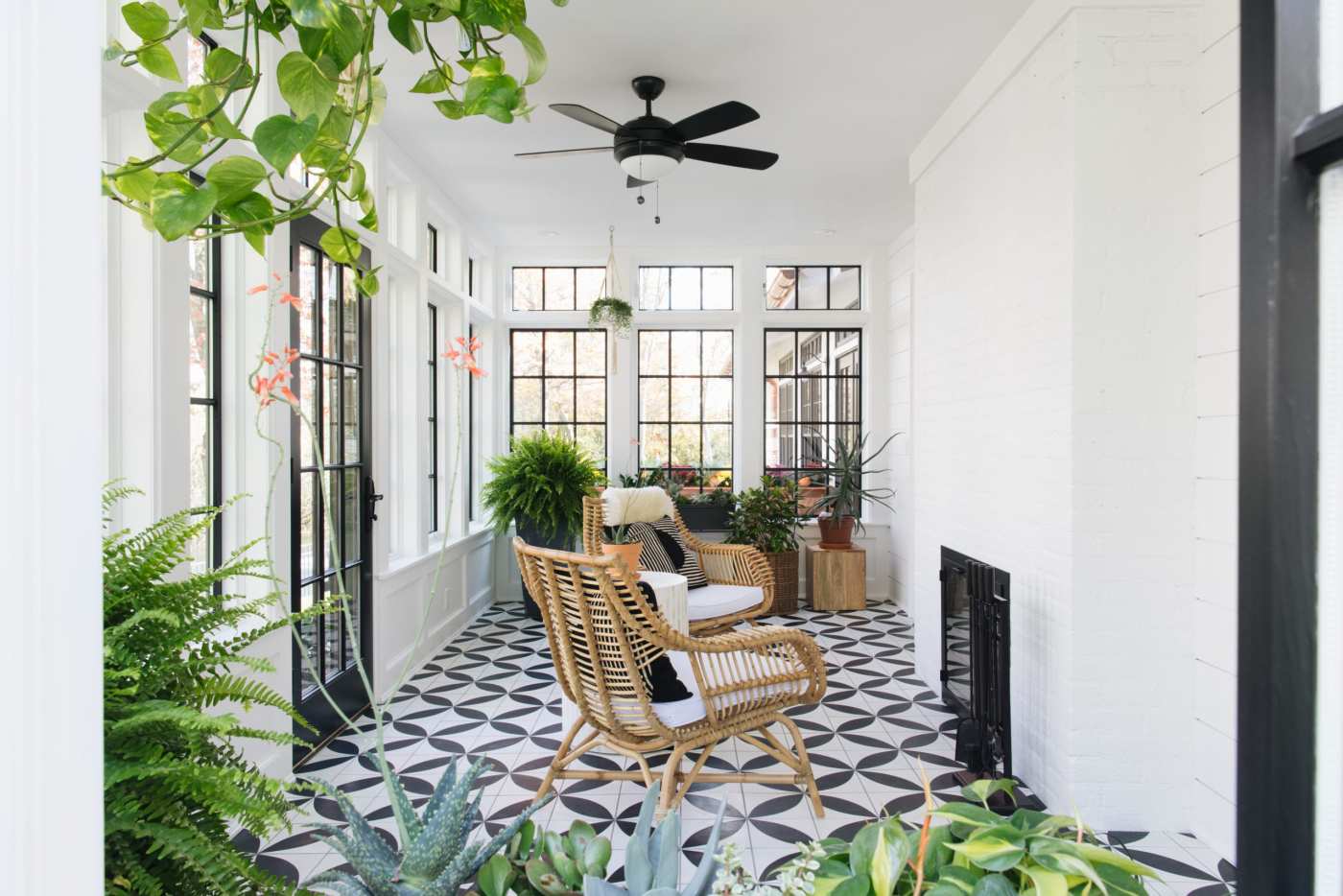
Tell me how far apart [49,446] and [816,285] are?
669 cm

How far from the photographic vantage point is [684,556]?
464 cm

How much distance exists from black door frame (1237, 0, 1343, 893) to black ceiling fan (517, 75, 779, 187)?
273 cm

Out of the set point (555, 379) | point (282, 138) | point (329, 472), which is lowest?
point (329, 472)

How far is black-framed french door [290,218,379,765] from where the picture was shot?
129 inches

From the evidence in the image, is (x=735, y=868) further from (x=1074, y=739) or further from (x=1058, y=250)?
(x=1058, y=250)

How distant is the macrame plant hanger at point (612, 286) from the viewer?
548 centimetres

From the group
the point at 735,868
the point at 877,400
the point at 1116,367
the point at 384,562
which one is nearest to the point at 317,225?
the point at 384,562

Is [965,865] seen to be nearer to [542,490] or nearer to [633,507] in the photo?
[633,507]

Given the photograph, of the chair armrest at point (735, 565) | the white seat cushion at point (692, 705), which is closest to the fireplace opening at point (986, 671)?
the white seat cushion at point (692, 705)

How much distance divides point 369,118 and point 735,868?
80 cm

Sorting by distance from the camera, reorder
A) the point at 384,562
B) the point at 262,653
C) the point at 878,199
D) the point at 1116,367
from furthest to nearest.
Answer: the point at 878,199, the point at 384,562, the point at 262,653, the point at 1116,367

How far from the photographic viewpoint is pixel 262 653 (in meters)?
2.83

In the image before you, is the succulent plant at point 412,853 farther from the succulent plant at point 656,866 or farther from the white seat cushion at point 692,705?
the white seat cushion at point 692,705

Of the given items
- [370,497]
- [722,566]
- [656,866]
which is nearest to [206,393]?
[370,497]
